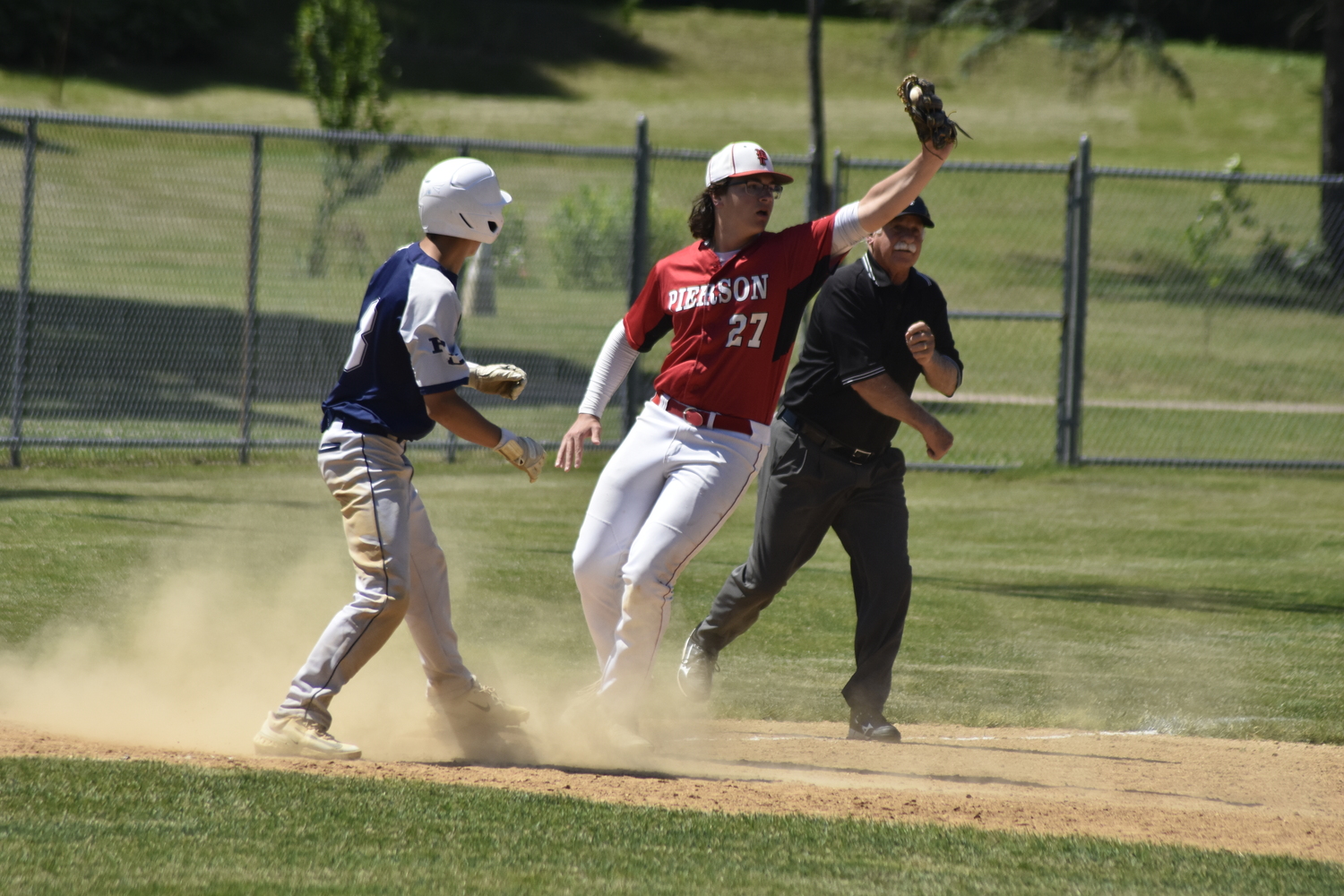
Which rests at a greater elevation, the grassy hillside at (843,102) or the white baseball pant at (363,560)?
the grassy hillside at (843,102)

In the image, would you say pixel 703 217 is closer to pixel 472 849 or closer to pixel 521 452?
pixel 521 452

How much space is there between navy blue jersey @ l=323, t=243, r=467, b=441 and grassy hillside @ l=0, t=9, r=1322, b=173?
28.4 metres

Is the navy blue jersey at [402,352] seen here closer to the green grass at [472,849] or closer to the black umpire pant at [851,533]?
the green grass at [472,849]

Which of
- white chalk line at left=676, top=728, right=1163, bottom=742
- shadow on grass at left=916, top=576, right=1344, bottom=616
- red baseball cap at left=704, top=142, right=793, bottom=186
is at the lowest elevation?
white chalk line at left=676, top=728, right=1163, bottom=742

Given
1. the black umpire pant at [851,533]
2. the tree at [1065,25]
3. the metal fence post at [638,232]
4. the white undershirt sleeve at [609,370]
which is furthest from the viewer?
the tree at [1065,25]

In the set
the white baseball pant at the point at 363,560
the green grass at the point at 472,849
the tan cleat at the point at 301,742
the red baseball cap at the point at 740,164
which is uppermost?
the red baseball cap at the point at 740,164

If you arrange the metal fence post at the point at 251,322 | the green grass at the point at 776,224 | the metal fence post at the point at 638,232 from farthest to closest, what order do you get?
the green grass at the point at 776,224 < the metal fence post at the point at 638,232 < the metal fence post at the point at 251,322

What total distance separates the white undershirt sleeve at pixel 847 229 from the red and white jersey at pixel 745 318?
29mm

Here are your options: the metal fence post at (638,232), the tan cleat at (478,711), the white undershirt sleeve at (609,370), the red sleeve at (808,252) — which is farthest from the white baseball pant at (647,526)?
the metal fence post at (638,232)

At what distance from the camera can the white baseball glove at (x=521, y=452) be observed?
5.12m

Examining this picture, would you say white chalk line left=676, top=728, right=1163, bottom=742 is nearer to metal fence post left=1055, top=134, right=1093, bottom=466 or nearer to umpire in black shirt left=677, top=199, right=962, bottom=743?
umpire in black shirt left=677, top=199, right=962, bottom=743

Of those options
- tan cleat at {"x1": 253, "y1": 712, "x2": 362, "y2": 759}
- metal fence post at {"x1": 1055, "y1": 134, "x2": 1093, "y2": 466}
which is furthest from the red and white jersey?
metal fence post at {"x1": 1055, "y1": 134, "x2": 1093, "y2": 466}

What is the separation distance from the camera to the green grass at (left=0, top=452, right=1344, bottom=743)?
7.04 meters

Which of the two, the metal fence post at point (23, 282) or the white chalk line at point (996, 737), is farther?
the metal fence post at point (23, 282)
